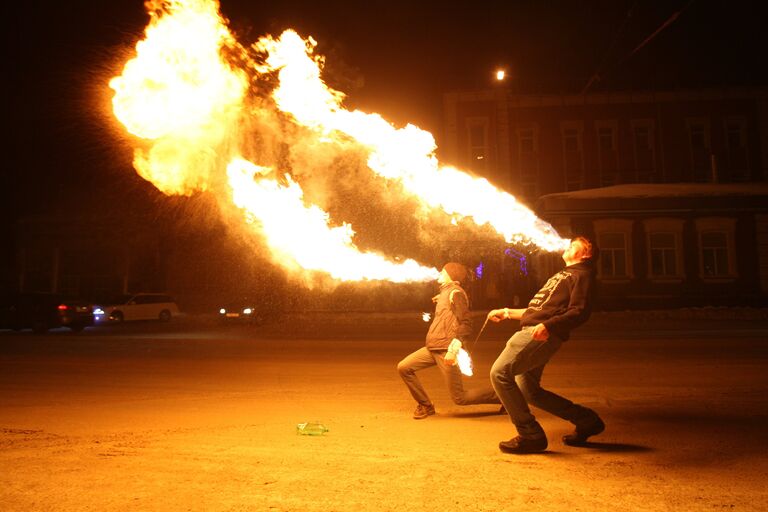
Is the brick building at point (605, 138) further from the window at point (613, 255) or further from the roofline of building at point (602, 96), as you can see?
the window at point (613, 255)

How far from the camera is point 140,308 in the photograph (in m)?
31.1

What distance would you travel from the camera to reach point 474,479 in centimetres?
487

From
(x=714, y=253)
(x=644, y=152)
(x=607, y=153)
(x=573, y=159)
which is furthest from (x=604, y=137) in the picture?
(x=714, y=253)

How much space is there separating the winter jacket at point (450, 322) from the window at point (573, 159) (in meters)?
36.3

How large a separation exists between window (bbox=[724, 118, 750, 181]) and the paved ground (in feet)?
109

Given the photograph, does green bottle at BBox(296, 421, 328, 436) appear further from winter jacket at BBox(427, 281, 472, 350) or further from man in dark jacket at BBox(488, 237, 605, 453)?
man in dark jacket at BBox(488, 237, 605, 453)

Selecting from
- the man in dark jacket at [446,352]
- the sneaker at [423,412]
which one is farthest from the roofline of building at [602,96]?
the sneaker at [423,412]

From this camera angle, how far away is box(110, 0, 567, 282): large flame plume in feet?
34.9

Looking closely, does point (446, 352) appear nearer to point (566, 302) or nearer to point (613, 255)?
point (566, 302)

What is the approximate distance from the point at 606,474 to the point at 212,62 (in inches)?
418

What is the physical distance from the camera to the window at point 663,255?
33125 millimetres

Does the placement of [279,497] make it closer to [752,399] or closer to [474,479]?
[474,479]

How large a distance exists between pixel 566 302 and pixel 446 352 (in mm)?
1831

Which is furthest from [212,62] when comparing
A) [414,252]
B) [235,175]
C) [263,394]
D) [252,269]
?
[252,269]
